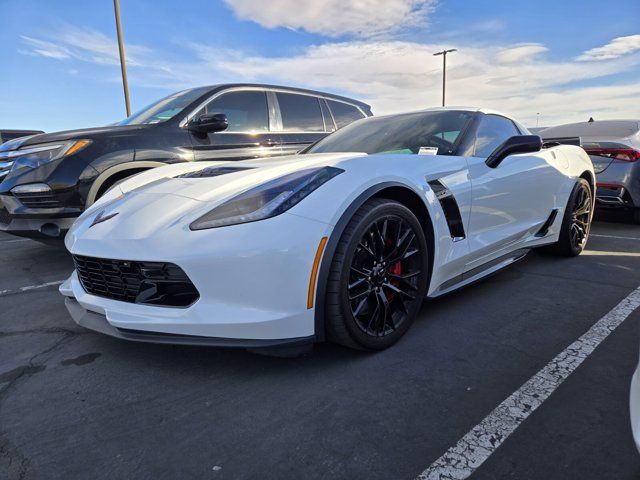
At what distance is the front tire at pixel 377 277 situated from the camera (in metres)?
2.06

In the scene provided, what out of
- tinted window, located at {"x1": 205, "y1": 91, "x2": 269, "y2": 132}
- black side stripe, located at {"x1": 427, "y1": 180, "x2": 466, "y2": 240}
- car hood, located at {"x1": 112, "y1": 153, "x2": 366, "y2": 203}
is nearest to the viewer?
car hood, located at {"x1": 112, "y1": 153, "x2": 366, "y2": 203}

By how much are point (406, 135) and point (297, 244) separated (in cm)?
158

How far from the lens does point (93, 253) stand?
6.97ft

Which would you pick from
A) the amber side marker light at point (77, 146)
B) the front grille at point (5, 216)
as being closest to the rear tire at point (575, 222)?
the amber side marker light at point (77, 146)

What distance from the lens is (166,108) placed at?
15.7 feet

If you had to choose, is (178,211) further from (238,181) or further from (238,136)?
(238,136)

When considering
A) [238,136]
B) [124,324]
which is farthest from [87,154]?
[124,324]

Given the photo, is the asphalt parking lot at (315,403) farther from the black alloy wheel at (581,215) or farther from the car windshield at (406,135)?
the black alloy wheel at (581,215)

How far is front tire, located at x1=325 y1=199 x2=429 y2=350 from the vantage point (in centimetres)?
206

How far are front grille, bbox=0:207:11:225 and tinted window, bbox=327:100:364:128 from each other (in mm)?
3892

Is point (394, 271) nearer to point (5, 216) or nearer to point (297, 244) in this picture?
point (297, 244)

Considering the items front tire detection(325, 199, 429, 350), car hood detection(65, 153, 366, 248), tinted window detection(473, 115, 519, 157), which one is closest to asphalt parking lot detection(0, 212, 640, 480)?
front tire detection(325, 199, 429, 350)

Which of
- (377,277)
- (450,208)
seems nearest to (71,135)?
(377,277)

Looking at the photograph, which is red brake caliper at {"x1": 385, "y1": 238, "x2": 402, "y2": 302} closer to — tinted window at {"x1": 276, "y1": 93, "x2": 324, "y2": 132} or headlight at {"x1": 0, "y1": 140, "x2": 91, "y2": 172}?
headlight at {"x1": 0, "y1": 140, "x2": 91, "y2": 172}
